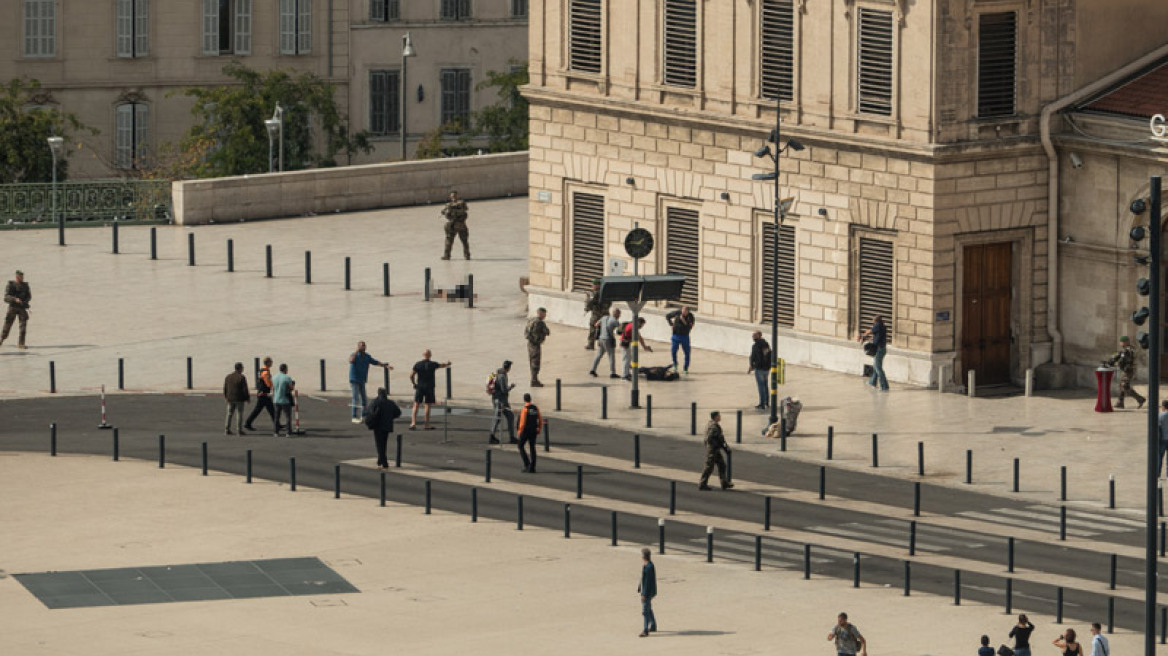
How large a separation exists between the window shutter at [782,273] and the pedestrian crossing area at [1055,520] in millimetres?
13616

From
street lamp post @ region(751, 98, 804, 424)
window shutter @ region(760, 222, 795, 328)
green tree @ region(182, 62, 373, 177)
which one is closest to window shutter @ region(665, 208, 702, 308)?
window shutter @ region(760, 222, 795, 328)

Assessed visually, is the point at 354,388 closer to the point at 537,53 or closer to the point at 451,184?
the point at 537,53

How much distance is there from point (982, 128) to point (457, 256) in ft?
63.8

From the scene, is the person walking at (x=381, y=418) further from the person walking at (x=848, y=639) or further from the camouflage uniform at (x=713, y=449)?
the person walking at (x=848, y=639)

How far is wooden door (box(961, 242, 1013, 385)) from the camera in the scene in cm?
6125

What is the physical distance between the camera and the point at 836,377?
62.2 metres

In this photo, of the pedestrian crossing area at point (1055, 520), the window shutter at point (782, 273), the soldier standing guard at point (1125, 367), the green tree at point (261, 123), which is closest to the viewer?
the pedestrian crossing area at point (1055, 520)

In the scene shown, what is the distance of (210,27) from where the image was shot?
98188 millimetres

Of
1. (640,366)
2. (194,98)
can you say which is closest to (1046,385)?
(640,366)

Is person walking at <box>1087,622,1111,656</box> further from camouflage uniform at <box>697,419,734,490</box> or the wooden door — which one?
the wooden door

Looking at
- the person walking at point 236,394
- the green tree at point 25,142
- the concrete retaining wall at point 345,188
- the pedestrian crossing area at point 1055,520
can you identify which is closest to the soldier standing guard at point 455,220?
the concrete retaining wall at point 345,188

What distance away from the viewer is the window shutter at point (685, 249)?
2591 inches

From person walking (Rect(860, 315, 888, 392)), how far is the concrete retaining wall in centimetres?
2537

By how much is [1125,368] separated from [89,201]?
109 feet
